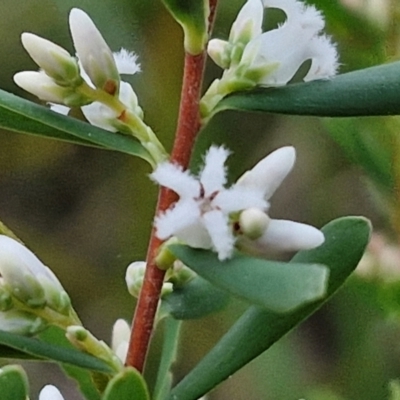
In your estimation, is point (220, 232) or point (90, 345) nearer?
point (220, 232)

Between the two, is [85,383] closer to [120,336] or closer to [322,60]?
[120,336]

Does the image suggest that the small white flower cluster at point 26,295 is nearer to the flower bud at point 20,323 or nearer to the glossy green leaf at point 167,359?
the flower bud at point 20,323

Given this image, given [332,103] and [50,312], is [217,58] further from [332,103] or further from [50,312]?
[50,312]

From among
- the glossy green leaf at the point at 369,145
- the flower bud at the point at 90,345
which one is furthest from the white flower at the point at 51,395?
the glossy green leaf at the point at 369,145

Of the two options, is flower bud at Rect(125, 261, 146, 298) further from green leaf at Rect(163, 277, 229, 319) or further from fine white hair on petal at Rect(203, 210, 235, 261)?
fine white hair on petal at Rect(203, 210, 235, 261)

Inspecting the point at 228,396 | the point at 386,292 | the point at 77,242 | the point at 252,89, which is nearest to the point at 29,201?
the point at 77,242

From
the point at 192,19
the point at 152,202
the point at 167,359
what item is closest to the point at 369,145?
the point at 167,359
